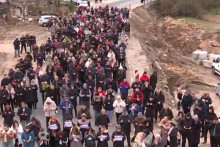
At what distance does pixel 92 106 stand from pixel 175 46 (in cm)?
2046

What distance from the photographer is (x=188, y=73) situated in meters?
30.1

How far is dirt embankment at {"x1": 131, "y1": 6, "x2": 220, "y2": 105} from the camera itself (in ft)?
93.7

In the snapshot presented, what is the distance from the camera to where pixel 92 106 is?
64.8 ft

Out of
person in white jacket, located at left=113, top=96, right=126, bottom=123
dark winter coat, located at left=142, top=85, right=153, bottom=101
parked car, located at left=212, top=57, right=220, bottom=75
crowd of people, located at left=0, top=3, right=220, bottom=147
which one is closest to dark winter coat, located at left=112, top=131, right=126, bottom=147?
crowd of people, located at left=0, top=3, right=220, bottom=147

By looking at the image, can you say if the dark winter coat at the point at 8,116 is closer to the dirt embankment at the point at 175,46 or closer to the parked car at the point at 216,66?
the dirt embankment at the point at 175,46

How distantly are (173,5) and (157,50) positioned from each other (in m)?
17.7

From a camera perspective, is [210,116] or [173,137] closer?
[173,137]

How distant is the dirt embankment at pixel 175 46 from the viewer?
2856cm

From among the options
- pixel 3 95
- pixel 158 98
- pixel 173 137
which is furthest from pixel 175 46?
pixel 173 137

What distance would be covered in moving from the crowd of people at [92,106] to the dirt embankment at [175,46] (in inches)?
232

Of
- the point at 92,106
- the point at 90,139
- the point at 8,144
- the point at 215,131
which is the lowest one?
the point at 92,106

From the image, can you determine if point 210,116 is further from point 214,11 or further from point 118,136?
point 214,11

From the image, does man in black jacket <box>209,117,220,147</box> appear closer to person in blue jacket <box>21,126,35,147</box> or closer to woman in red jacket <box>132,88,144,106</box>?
woman in red jacket <box>132,88,144,106</box>

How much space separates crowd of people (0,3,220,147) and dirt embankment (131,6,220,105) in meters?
5.90
